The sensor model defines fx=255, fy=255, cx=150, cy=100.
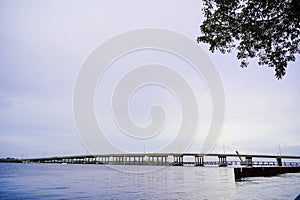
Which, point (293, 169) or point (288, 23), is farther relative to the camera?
point (293, 169)

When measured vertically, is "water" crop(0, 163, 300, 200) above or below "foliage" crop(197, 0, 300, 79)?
below

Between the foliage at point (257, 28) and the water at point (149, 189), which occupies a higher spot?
the foliage at point (257, 28)

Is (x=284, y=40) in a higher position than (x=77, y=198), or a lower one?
higher

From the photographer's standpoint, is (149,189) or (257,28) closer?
(257,28)

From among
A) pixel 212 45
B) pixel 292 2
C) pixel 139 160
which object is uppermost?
pixel 292 2

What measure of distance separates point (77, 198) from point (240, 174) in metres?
33.8

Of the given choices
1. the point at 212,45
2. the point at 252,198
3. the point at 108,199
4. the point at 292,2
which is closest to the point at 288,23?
the point at 292,2

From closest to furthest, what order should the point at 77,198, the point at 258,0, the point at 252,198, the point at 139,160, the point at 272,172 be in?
1. the point at 258,0
2. the point at 252,198
3. the point at 77,198
4. the point at 272,172
5. the point at 139,160

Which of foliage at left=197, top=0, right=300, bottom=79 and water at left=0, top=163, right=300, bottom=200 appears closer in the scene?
foliage at left=197, top=0, right=300, bottom=79

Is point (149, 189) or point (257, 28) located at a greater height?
point (257, 28)

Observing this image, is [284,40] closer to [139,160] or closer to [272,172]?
[272,172]

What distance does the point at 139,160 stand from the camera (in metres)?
178

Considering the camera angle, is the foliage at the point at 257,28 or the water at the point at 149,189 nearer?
the foliage at the point at 257,28

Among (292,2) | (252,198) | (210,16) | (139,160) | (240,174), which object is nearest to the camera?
(292,2)
